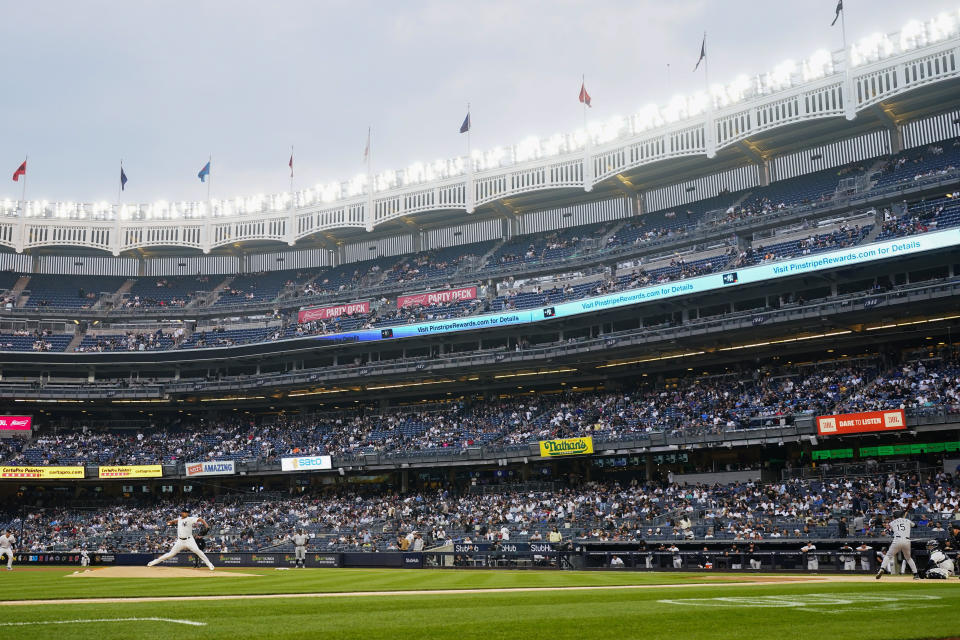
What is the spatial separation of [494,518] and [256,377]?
997 inches

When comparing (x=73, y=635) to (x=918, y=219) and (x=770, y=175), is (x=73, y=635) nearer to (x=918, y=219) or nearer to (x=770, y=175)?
(x=918, y=219)

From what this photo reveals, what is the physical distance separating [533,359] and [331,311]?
751 inches

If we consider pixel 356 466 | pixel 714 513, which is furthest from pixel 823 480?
pixel 356 466

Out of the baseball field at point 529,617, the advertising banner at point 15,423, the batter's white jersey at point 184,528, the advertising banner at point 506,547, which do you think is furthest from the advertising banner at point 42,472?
the baseball field at point 529,617

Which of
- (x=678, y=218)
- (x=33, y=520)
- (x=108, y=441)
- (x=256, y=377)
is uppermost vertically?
(x=678, y=218)

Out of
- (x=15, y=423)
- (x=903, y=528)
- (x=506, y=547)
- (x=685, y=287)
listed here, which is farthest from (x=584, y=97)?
(x=15, y=423)

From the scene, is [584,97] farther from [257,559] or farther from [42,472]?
[42,472]

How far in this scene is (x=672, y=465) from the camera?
49.0 metres

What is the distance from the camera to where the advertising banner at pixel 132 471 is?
58.6m

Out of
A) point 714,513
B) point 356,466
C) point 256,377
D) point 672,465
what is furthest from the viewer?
point 256,377

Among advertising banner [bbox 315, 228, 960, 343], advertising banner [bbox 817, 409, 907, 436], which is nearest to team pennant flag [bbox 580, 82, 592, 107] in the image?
advertising banner [bbox 315, 228, 960, 343]

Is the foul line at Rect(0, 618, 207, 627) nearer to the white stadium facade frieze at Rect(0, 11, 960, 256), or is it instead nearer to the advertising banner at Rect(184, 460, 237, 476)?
the white stadium facade frieze at Rect(0, 11, 960, 256)

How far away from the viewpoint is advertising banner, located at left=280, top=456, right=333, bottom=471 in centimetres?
5469

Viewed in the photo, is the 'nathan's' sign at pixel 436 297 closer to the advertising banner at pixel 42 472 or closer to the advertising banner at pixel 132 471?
the advertising banner at pixel 132 471
